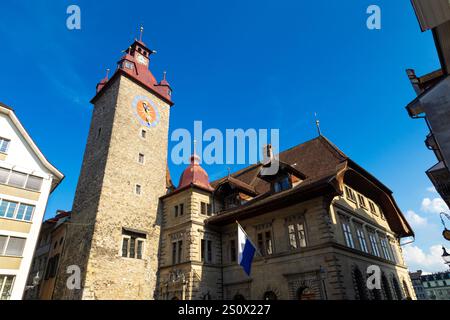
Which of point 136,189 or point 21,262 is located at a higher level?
point 136,189

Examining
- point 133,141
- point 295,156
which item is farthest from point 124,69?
point 295,156

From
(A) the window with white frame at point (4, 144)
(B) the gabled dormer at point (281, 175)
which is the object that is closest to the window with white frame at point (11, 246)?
(A) the window with white frame at point (4, 144)

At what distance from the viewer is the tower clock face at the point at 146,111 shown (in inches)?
1136

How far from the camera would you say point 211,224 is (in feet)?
77.2

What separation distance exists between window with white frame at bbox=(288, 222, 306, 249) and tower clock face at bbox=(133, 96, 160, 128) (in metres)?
18.3

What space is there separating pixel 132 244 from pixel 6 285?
8.25 metres

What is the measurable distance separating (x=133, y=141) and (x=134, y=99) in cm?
492

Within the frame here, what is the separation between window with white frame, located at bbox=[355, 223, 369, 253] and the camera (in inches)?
797

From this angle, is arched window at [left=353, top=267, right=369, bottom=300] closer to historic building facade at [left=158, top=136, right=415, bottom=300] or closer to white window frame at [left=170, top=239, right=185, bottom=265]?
historic building facade at [left=158, top=136, right=415, bottom=300]

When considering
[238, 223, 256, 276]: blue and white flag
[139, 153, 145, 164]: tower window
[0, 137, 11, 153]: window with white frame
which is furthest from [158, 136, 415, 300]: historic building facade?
[0, 137, 11, 153]: window with white frame

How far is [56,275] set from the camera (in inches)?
893
